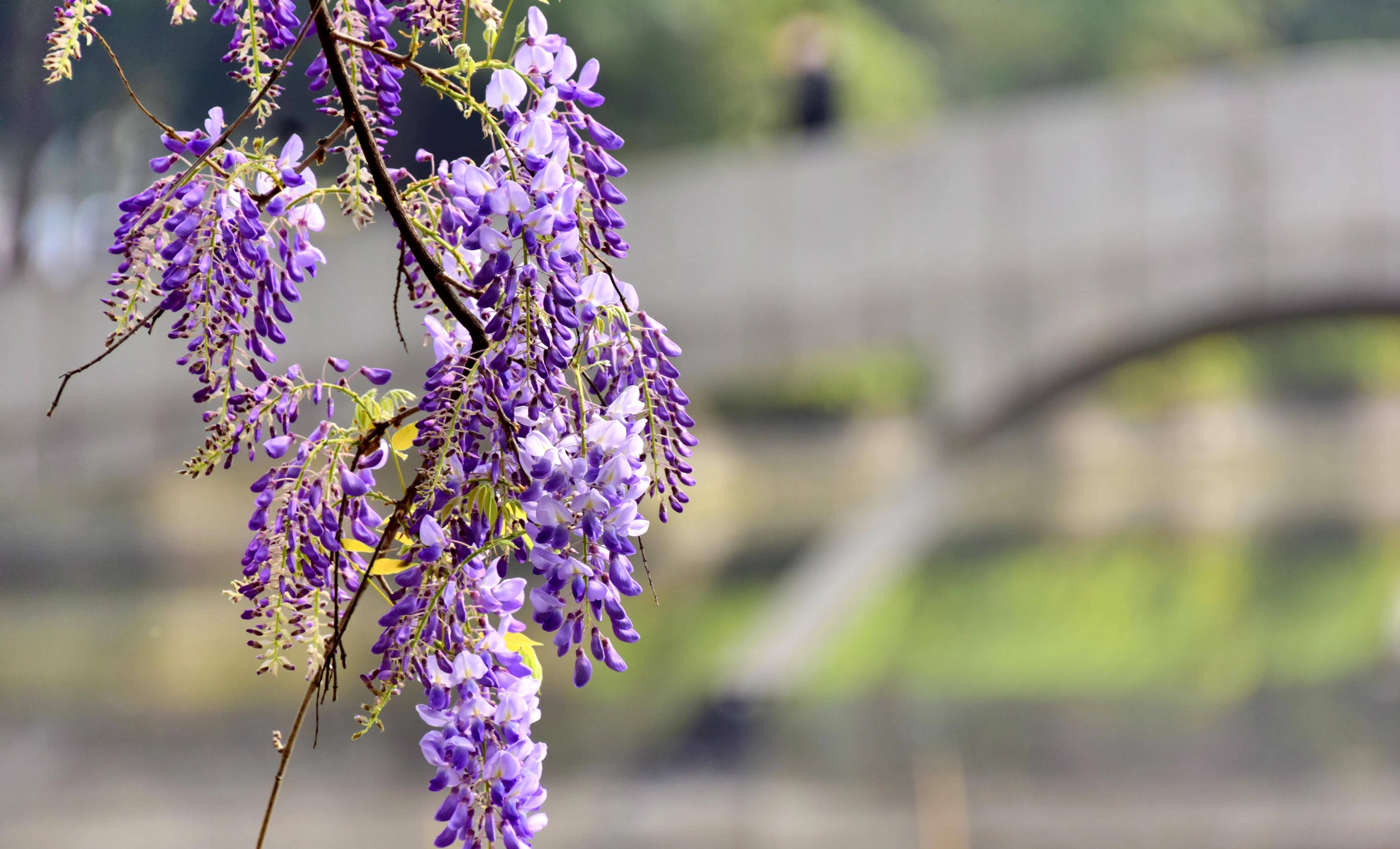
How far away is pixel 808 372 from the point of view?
4625 millimetres

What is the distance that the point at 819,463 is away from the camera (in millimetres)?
9938

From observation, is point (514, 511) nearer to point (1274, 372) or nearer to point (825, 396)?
point (825, 396)

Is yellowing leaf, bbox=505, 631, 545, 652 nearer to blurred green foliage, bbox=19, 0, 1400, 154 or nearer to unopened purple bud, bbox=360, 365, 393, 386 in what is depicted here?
unopened purple bud, bbox=360, 365, 393, 386

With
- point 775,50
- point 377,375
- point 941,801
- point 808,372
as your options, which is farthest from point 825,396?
point 377,375

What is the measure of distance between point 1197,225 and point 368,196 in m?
3.36

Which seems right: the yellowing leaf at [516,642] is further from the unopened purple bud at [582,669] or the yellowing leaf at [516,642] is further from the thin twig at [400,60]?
the thin twig at [400,60]

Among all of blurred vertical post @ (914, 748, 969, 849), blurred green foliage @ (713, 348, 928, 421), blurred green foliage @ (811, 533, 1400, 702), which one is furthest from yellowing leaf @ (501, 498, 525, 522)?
blurred green foliage @ (713, 348, 928, 421)

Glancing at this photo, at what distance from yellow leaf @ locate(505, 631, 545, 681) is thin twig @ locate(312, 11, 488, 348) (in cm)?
11

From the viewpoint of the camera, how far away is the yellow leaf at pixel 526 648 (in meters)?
0.48

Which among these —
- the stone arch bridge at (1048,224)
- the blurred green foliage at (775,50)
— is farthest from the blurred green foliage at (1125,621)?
the blurred green foliage at (775,50)

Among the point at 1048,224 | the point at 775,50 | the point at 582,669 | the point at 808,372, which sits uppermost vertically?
the point at 775,50

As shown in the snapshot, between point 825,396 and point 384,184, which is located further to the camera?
point 825,396

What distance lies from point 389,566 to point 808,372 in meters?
4.18

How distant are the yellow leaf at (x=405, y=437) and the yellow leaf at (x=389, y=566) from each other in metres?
0.04
